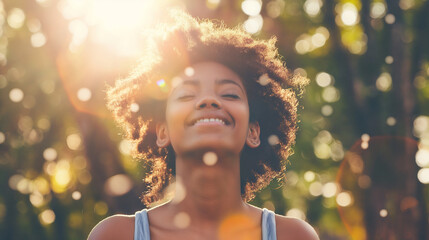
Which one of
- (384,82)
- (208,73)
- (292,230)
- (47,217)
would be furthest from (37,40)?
(292,230)

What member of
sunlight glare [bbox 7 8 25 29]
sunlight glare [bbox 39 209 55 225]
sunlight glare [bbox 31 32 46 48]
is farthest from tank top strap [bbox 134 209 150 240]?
sunlight glare [bbox 39 209 55 225]

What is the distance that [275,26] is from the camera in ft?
36.1

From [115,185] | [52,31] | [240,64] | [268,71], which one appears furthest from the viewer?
[52,31]

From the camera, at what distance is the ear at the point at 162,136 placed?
11.4ft

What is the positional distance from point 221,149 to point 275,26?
8.25 metres

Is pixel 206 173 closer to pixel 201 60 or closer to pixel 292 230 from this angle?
pixel 292 230

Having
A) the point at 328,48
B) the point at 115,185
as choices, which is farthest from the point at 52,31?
the point at 328,48

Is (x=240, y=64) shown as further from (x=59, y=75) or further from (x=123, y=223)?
(x=59, y=75)

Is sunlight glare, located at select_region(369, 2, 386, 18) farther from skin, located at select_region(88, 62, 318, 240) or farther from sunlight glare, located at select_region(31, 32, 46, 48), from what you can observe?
skin, located at select_region(88, 62, 318, 240)

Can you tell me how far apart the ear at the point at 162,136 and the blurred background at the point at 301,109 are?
4.14 meters

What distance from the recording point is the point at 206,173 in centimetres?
315

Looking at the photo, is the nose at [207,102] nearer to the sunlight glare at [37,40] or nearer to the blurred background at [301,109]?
the blurred background at [301,109]

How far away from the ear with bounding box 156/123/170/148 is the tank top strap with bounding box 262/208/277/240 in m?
0.76

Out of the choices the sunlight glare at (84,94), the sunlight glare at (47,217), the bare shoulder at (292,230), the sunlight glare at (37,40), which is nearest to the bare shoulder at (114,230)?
the bare shoulder at (292,230)
